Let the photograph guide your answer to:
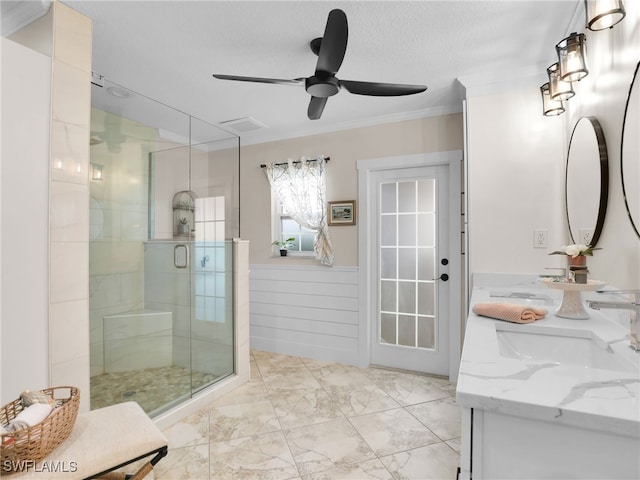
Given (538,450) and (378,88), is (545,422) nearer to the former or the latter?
(538,450)

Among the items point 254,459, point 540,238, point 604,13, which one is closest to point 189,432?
point 254,459

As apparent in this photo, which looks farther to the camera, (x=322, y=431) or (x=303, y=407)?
(x=303, y=407)

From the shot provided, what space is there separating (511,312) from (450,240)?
174 centimetres

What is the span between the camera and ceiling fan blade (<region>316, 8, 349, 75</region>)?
1480 mm

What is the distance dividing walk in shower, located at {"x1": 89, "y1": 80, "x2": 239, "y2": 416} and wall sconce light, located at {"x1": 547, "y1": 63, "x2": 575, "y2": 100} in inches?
87.5

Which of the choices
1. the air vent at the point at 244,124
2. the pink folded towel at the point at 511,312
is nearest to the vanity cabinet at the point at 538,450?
the pink folded towel at the point at 511,312

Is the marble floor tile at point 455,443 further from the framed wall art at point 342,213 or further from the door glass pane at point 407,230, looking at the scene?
the framed wall art at point 342,213

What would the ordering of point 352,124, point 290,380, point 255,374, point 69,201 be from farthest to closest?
point 352,124 → point 255,374 → point 290,380 → point 69,201

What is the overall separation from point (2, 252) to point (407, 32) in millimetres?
2326

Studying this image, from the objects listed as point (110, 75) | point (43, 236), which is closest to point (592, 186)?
point (43, 236)

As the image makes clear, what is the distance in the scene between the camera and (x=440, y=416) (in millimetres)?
2420

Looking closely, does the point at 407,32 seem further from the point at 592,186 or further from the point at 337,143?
the point at 337,143

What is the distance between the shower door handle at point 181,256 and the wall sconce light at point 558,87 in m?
2.54

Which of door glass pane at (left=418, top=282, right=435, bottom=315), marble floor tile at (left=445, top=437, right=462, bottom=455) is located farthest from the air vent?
marble floor tile at (left=445, top=437, right=462, bottom=455)
